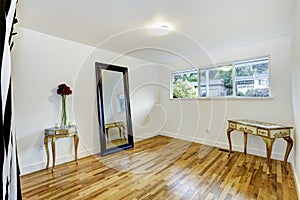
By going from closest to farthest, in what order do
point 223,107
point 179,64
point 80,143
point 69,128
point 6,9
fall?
point 6,9 → point 69,128 → point 80,143 → point 223,107 → point 179,64

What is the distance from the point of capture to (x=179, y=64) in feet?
15.5

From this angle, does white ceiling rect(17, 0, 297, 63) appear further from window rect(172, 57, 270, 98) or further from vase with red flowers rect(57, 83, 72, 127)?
vase with red flowers rect(57, 83, 72, 127)

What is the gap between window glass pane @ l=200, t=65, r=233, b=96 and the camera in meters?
3.82

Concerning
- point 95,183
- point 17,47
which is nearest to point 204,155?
point 95,183

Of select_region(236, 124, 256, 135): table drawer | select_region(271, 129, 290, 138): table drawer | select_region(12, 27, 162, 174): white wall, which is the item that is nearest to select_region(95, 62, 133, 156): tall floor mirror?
select_region(12, 27, 162, 174): white wall

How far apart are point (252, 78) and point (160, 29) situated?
2.19 metres

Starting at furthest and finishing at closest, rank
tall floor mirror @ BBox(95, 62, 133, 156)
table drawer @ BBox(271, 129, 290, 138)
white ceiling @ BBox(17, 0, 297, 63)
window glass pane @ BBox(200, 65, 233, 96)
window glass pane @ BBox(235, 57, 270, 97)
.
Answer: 1. window glass pane @ BBox(200, 65, 233, 96)
2. tall floor mirror @ BBox(95, 62, 133, 156)
3. window glass pane @ BBox(235, 57, 270, 97)
4. table drawer @ BBox(271, 129, 290, 138)
5. white ceiling @ BBox(17, 0, 297, 63)

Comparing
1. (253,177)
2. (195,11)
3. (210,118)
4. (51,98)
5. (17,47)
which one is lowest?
(253,177)

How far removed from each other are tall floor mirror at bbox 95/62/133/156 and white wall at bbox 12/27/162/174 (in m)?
0.15

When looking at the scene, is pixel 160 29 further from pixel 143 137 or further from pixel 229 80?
pixel 143 137

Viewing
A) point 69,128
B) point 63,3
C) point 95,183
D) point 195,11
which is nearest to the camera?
point 63,3

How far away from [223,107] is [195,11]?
2.40 m

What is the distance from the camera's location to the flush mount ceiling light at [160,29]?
2607mm

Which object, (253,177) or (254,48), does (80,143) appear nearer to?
(253,177)
